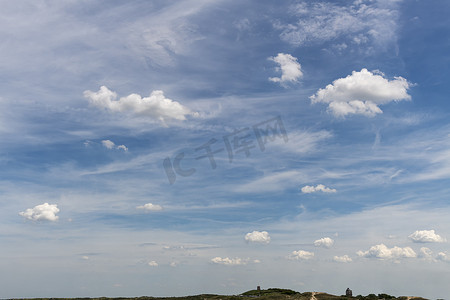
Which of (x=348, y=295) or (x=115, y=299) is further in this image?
(x=115, y=299)

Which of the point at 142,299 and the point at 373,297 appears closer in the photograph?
the point at 373,297

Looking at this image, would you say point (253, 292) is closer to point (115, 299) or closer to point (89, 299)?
point (115, 299)

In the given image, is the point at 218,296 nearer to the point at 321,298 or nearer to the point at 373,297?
the point at 321,298

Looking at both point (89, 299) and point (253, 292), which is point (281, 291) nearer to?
point (253, 292)

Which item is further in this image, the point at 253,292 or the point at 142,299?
the point at 253,292

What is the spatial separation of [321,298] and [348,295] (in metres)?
14.3

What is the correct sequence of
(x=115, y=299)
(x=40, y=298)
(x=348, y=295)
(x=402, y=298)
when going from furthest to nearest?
(x=40, y=298)
(x=115, y=299)
(x=348, y=295)
(x=402, y=298)

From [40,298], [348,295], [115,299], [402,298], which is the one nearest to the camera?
[402,298]

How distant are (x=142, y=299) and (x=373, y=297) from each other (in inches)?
3246

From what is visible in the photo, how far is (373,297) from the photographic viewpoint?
121m

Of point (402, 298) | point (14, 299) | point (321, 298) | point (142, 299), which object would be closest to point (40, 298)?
point (14, 299)

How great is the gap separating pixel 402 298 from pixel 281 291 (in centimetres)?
4801

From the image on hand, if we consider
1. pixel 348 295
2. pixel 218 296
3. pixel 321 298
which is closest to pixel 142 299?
pixel 218 296

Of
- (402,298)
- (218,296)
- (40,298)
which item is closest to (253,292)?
(218,296)
